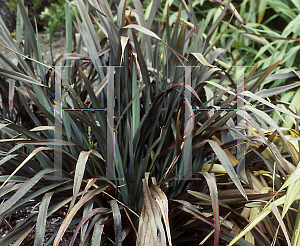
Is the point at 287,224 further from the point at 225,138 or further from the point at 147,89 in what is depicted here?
the point at 147,89

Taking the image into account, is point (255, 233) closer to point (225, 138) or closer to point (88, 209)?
point (225, 138)

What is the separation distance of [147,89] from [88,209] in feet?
1.32

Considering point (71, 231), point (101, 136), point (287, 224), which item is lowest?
point (71, 231)

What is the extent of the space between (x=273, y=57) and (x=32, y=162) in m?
1.50

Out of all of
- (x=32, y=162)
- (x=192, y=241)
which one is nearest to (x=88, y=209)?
(x=32, y=162)

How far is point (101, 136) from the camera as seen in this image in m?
0.83

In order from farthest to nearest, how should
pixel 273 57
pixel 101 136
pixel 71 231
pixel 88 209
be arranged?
pixel 273 57 → pixel 71 231 → pixel 101 136 → pixel 88 209

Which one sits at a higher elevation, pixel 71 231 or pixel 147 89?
pixel 147 89

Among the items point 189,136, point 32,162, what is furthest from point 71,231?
point 189,136

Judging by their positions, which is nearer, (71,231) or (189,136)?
(189,136)

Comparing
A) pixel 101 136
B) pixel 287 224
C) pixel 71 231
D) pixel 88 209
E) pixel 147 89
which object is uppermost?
pixel 147 89

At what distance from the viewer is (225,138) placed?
2.98 ft

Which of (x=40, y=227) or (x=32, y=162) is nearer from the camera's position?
(x=40, y=227)

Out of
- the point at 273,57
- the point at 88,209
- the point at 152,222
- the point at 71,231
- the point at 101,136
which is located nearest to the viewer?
the point at 152,222
